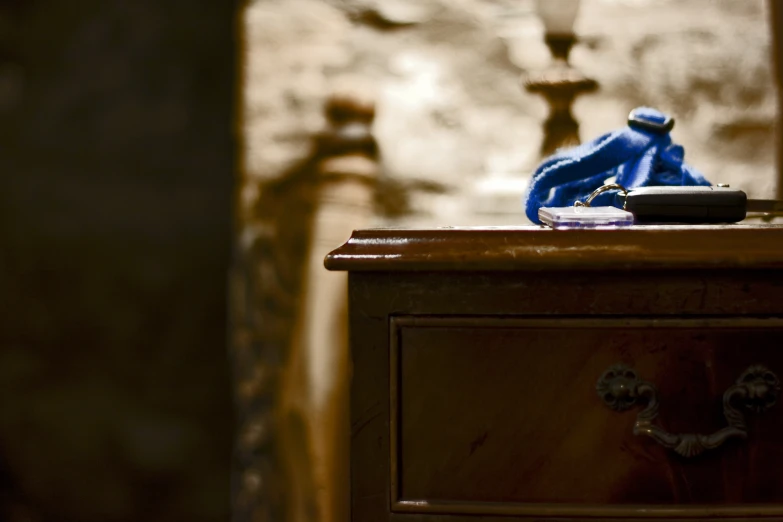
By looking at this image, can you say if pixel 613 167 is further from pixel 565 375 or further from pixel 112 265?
pixel 112 265

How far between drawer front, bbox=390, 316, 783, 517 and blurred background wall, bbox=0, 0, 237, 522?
74 centimetres

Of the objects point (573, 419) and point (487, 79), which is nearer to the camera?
point (573, 419)

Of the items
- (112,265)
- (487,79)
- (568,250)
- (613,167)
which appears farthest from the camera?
(112,265)

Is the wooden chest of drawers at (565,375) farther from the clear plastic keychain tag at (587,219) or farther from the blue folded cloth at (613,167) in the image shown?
the blue folded cloth at (613,167)

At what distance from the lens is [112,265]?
118cm

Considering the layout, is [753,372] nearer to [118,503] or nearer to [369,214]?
[369,214]

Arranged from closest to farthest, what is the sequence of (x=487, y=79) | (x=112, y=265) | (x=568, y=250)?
(x=568, y=250)
(x=487, y=79)
(x=112, y=265)

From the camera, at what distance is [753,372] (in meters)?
0.48

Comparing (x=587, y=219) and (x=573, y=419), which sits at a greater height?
(x=587, y=219)

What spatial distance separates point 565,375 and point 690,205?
208mm

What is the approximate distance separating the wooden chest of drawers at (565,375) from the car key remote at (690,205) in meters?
0.07

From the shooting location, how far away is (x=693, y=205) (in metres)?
0.56

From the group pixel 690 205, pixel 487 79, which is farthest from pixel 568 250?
pixel 487 79

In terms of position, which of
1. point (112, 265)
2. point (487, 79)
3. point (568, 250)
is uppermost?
point (487, 79)
